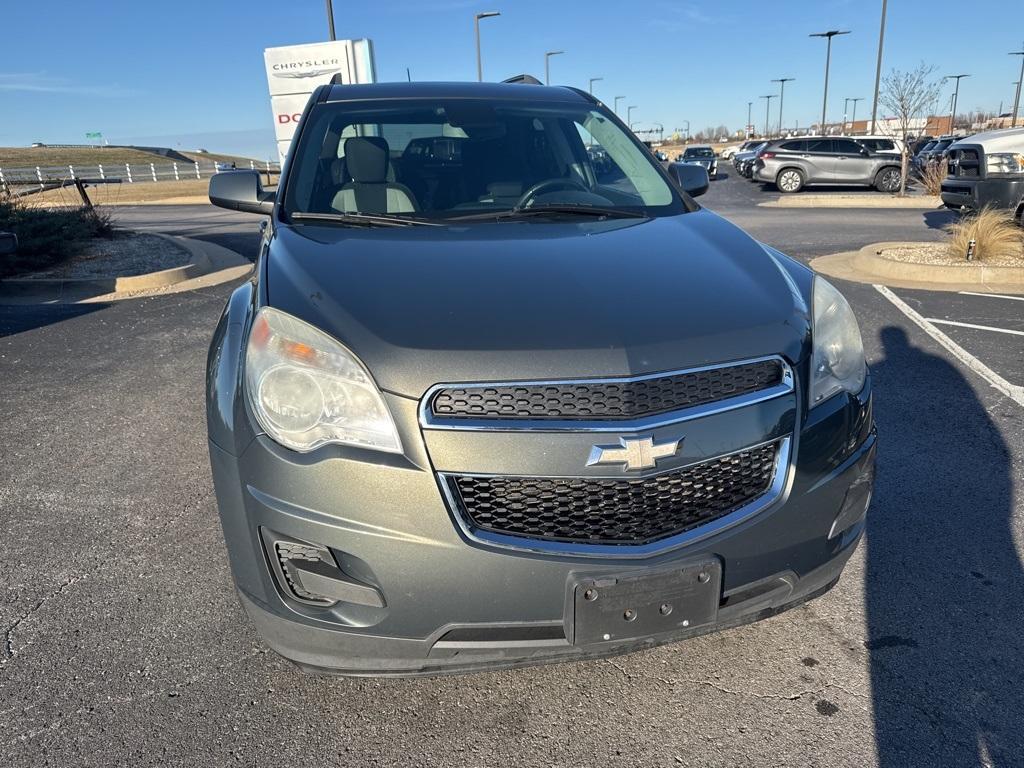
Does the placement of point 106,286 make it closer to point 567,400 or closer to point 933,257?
point 567,400

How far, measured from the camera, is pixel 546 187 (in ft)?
10.4

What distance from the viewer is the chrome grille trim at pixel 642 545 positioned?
68.1 inches

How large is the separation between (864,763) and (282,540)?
5.35 ft

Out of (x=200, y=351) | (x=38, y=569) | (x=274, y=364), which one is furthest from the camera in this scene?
(x=200, y=351)

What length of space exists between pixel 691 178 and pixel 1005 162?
28.7ft

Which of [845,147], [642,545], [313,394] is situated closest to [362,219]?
[313,394]

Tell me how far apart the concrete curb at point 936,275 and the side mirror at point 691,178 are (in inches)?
218

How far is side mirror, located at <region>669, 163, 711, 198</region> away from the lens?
371 centimetres

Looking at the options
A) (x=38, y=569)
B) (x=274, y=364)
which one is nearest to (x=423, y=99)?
(x=274, y=364)

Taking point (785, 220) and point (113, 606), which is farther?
point (785, 220)

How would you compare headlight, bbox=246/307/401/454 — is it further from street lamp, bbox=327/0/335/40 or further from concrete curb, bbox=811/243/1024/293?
street lamp, bbox=327/0/335/40

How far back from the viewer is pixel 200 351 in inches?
237

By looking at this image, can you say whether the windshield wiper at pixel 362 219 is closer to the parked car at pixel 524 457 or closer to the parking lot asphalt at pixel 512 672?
the parked car at pixel 524 457

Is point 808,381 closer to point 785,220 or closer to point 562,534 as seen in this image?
point 562,534
